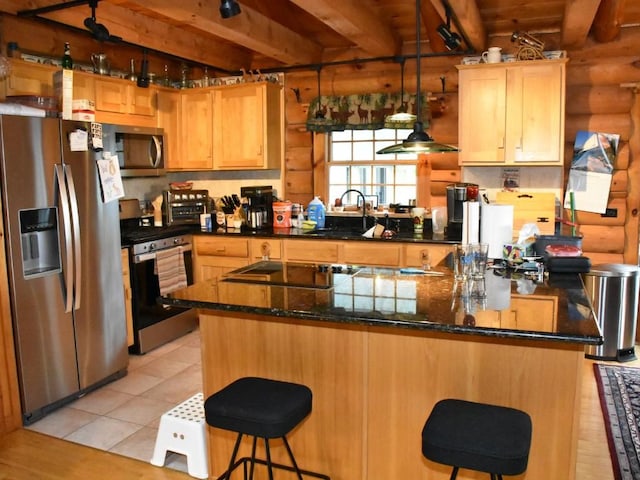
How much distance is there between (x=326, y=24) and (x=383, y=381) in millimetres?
2895

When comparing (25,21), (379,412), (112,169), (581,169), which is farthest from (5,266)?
(581,169)

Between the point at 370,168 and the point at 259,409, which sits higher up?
the point at 370,168

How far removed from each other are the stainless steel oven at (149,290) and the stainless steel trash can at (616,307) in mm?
3332

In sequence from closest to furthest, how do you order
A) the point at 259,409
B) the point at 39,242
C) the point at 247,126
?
the point at 259,409, the point at 39,242, the point at 247,126

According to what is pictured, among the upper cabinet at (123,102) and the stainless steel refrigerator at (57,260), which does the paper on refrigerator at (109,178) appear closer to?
the stainless steel refrigerator at (57,260)

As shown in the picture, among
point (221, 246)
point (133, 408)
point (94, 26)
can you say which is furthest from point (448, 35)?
point (133, 408)

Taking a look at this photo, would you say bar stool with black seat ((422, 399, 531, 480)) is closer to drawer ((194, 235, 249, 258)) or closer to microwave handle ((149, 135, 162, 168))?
drawer ((194, 235, 249, 258))

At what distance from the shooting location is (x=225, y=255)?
4.96 meters

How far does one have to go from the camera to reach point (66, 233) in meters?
3.46

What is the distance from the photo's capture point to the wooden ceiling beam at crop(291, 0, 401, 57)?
3562mm

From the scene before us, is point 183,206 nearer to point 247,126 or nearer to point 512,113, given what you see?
point 247,126

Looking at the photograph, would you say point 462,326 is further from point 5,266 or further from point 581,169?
point 581,169

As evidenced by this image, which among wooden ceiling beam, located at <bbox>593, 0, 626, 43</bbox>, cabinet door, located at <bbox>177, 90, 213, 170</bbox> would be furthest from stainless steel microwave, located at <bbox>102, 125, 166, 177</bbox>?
wooden ceiling beam, located at <bbox>593, 0, 626, 43</bbox>

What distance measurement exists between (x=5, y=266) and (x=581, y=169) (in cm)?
424
